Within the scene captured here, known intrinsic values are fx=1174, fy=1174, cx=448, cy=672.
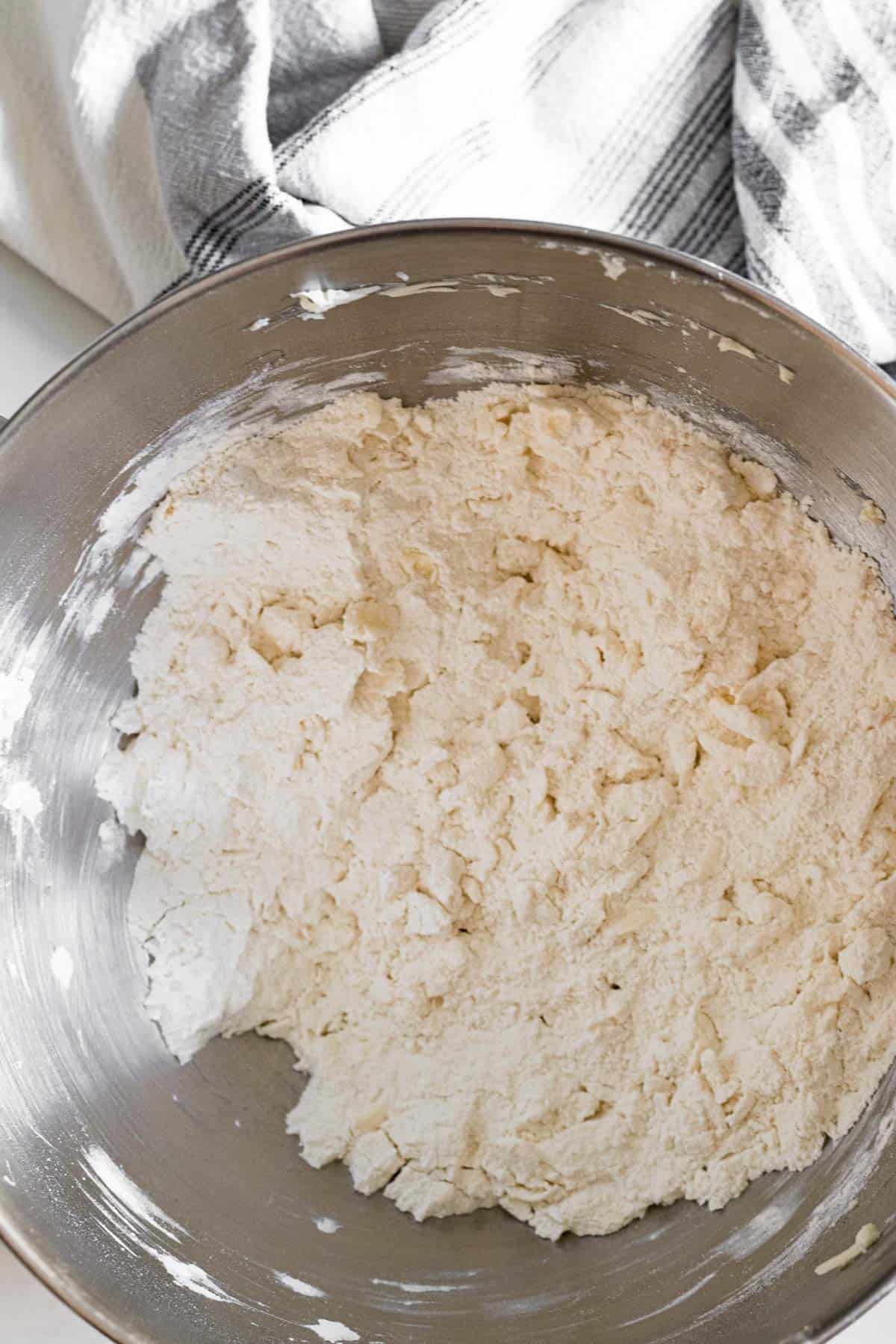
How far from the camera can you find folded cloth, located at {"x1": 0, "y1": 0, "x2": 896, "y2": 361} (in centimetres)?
120

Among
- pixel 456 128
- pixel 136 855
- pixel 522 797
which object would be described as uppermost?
pixel 456 128

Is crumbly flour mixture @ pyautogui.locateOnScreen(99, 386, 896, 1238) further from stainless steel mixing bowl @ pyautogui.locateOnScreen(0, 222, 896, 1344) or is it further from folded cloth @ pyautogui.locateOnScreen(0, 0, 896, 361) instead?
folded cloth @ pyautogui.locateOnScreen(0, 0, 896, 361)

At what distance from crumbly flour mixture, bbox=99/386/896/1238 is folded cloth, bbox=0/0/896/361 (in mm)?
237

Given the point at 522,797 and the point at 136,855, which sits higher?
the point at 522,797

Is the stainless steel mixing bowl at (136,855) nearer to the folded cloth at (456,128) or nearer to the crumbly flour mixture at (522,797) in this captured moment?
the crumbly flour mixture at (522,797)

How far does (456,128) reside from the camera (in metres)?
1.23

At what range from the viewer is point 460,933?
1.28 m

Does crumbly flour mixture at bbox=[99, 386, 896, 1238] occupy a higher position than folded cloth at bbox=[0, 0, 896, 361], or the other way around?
folded cloth at bbox=[0, 0, 896, 361]

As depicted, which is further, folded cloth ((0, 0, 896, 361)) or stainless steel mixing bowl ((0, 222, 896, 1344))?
folded cloth ((0, 0, 896, 361))

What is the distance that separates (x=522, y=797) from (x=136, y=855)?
456 mm

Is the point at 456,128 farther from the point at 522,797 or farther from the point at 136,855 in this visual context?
the point at 136,855

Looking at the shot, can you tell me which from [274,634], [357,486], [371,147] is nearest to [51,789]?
[274,634]

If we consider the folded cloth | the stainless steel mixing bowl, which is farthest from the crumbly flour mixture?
the folded cloth

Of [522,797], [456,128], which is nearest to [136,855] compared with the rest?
[522,797]
